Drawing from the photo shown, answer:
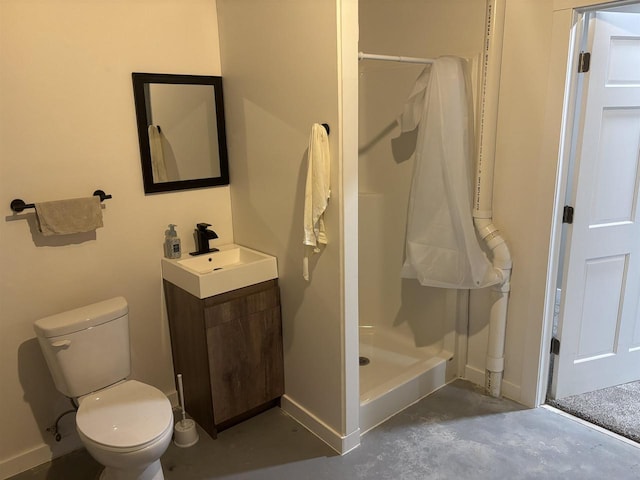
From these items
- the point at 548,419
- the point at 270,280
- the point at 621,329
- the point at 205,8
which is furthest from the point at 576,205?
the point at 205,8

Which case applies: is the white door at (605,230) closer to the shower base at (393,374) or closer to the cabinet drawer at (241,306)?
the shower base at (393,374)

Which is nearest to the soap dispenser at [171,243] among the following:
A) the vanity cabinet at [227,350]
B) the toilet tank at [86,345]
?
the vanity cabinet at [227,350]

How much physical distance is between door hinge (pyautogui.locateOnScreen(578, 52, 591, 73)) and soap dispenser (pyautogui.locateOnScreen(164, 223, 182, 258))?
2.13 metres

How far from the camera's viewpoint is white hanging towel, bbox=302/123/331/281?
2.03m

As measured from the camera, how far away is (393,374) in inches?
109

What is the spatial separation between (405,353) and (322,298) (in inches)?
40.7

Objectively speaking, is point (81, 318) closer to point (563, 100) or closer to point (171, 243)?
point (171, 243)

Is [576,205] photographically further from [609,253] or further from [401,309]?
[401,309]

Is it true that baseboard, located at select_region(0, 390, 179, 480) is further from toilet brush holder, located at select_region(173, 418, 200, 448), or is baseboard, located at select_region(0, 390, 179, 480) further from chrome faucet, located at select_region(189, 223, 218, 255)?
chrome faucet, located at select_region(189, 223, 218, 255)

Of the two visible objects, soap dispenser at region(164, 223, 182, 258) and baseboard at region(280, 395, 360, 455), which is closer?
baseboard at region(280, 395, 360, 455)

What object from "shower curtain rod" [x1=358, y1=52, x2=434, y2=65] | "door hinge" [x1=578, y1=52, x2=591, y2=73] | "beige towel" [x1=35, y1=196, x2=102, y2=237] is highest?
"shower curtain rod" [x1=358, y1=52, x2=434, y2=65]

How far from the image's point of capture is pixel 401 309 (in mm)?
3197

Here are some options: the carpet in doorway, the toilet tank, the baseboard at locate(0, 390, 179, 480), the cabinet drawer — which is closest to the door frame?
the carpet in doorway

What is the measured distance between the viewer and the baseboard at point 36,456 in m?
2.18
